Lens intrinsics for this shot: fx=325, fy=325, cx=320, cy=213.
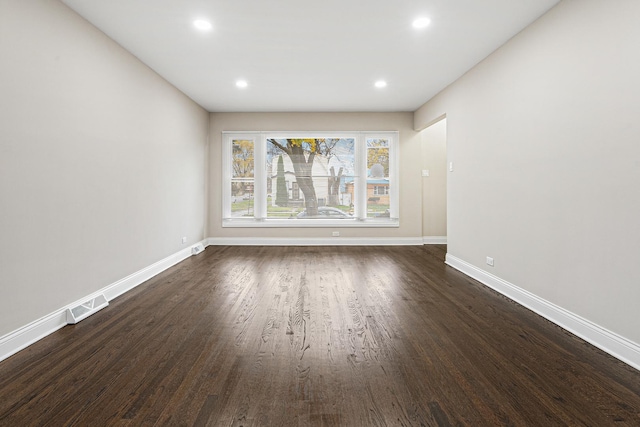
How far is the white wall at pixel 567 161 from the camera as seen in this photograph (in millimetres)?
2230

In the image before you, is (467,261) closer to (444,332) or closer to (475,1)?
(444,332)

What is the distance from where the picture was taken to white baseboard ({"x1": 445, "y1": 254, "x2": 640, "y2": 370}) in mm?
2168

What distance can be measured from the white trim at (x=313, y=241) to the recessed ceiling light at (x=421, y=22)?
4.24 meters

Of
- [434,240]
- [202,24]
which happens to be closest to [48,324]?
[202,24]

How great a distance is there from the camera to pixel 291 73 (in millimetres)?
4426

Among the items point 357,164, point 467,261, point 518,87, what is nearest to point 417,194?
point 357,164

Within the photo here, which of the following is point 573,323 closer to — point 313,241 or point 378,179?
point 378,179

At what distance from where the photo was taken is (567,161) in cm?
272

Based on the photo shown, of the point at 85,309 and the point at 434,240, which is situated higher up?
the point at 434,240

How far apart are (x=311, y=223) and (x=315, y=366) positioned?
473cm

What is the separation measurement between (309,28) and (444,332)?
10.0 feet

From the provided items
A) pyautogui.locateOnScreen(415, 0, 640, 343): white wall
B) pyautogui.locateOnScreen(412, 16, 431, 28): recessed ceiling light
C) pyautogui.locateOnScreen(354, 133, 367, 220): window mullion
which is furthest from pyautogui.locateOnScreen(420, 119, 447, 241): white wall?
pyautogui.locateOnScreen(412, 16, 431, 28): recessed ceiling light

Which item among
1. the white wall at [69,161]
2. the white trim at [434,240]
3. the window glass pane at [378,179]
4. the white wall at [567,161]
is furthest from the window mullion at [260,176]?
the white wall at [567,161]

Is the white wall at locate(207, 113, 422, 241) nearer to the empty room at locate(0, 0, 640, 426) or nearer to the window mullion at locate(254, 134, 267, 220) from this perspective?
the window mullion at locate(254, 134, 267, 220)
